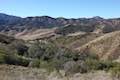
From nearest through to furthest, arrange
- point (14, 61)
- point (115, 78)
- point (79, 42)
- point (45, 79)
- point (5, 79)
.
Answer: point (5, 79)
point (45, 79)
point (115, 78)
point (14, 61)
point (79, 42)

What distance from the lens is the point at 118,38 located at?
66938mm

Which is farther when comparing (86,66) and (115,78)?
(86,66)

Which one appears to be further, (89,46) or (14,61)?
(89,46)

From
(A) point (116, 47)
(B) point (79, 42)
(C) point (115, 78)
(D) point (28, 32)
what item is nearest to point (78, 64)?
(C) point (115, 78)

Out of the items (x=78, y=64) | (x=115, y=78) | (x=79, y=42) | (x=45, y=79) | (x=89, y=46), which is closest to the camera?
(x=45, y=79)

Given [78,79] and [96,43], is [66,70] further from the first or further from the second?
[96,43]

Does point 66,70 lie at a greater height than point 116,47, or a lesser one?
greater

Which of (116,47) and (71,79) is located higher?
(71,79)

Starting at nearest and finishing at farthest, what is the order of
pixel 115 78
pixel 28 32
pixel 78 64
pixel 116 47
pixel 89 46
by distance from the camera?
pixel 115 78, pixel 78 64, pixel 116 47, pixel 89 46, pixel 28 32

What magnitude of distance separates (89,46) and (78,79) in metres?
57.6

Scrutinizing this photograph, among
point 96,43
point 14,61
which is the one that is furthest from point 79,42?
point 14,61

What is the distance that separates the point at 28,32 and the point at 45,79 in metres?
135

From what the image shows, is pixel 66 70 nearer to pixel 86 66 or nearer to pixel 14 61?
pixel 86 66

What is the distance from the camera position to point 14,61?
1806 cm
